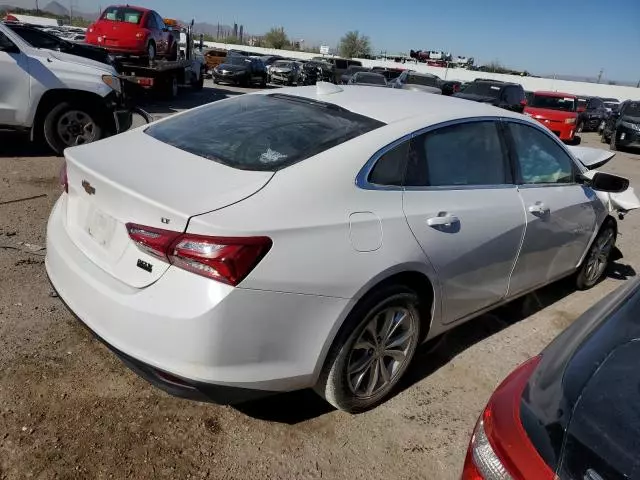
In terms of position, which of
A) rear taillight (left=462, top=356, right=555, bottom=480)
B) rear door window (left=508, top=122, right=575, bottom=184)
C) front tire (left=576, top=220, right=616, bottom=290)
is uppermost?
rear door window (left=508, top=122, right=575, bottom=184)

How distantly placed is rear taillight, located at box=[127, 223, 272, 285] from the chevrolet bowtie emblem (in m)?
0.57

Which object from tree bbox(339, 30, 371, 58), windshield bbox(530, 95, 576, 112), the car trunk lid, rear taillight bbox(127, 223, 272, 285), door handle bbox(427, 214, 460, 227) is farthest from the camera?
tree bbox(339, 30, 371, 58)

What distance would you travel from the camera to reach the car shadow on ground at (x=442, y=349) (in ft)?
9.10

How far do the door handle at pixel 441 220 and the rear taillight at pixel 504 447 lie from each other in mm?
1096

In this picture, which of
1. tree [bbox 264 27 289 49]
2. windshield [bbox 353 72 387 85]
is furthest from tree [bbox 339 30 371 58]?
windshield [bbox 353 72 387 85]

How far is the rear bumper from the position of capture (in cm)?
205

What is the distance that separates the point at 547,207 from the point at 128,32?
13.2 m

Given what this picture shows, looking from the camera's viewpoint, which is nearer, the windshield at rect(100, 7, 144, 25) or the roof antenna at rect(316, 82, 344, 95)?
the roof antenna at rect(316, 82, 344, 95)

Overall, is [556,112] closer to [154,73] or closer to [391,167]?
[154,73]

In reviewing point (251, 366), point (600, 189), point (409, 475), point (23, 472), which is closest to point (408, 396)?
point (409, 475)

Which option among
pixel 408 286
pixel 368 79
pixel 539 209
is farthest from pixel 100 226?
pixel 368 79

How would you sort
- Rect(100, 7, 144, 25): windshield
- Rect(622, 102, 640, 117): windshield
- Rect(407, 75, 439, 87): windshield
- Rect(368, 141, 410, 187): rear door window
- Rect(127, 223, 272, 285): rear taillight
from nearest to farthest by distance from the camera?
Rect(127, 223, 272, 285): rear taillight < Rect(368, 141, 410, 187): rear door window < Rect(100, 7, 144, 25): windshield < Rect(622, 102, 640, 117): windshield < Rect(407, 75, 439, 87): windshield

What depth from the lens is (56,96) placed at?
711cm

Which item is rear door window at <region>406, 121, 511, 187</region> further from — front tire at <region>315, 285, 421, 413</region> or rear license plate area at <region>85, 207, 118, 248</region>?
rear license plate area at <region>85, 207, 118, 248</region>
